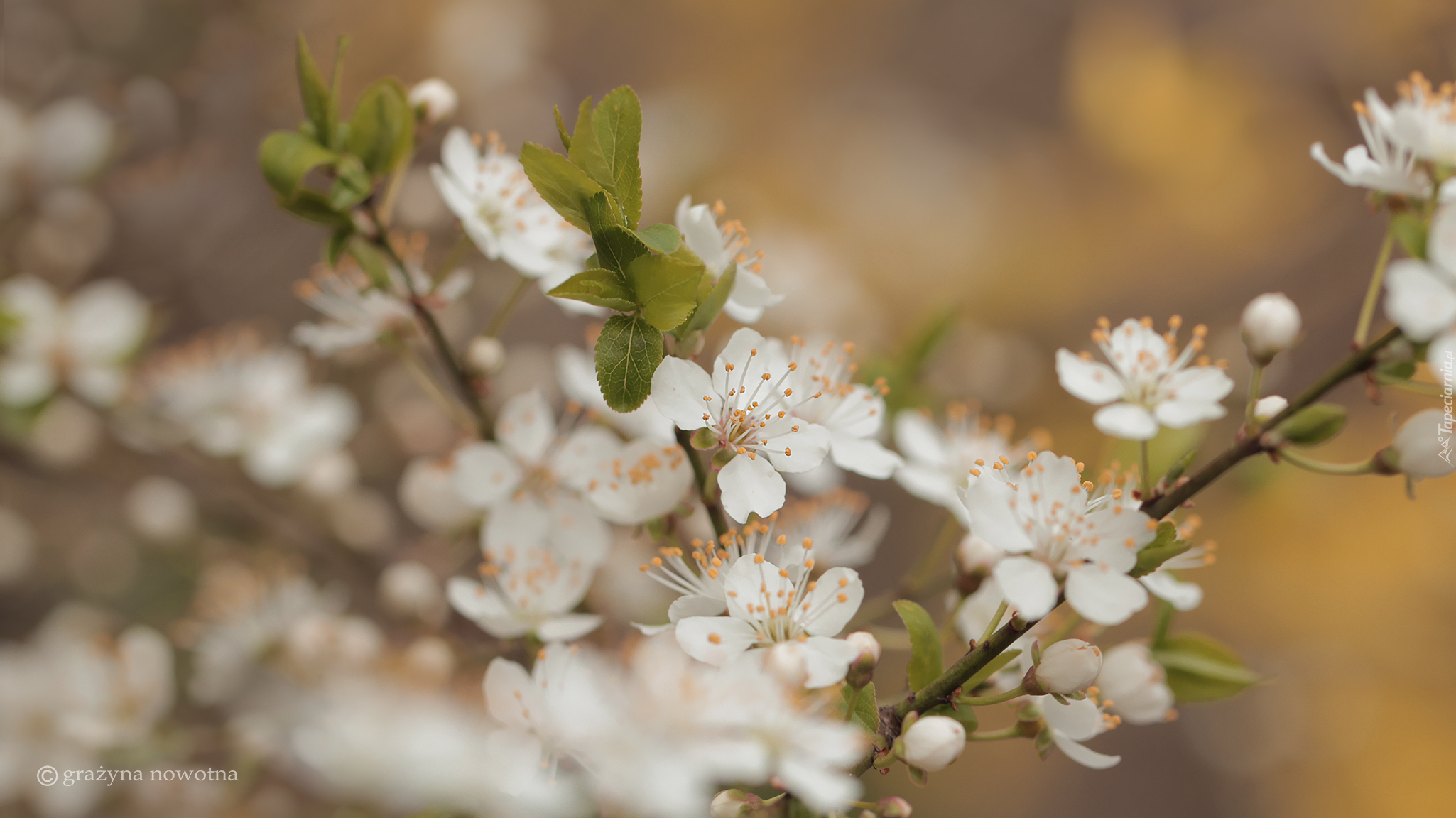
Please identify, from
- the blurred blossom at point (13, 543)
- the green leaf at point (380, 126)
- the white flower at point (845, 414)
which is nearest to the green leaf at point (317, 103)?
the green leaf at point (380, 126)

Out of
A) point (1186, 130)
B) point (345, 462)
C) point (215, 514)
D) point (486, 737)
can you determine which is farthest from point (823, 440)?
point (1186, 130)

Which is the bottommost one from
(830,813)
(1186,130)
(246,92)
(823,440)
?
(830,813)

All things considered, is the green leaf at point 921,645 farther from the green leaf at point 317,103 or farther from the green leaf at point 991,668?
the green leaf at point 317,103

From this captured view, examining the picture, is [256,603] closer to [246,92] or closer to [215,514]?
[215,514]

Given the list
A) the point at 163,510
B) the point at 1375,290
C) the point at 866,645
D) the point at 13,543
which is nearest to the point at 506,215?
the point at 866,645

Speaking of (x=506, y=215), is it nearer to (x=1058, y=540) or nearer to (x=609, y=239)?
(x=609, y=239)

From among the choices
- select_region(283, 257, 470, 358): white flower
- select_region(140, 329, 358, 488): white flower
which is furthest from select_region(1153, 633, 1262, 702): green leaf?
select_region(140, 329, 358, 488): white flower
